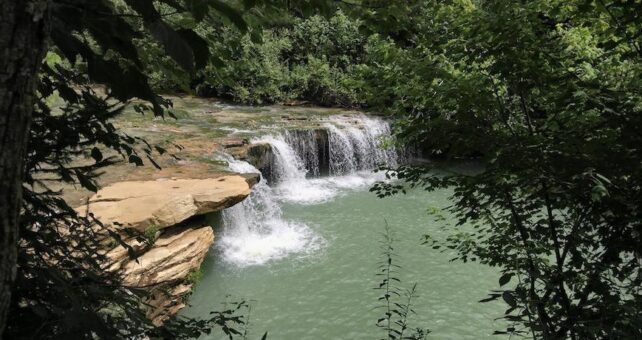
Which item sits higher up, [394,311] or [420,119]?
[420,119]

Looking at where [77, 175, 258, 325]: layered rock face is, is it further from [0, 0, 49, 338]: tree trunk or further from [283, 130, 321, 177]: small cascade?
[283, 130, 321, 177]: small cascade

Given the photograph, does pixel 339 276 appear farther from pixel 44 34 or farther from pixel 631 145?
pixel 44 34

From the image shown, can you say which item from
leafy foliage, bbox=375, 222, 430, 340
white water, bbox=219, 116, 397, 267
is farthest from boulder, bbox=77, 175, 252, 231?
leafy foliage, bbox=375, 222, 430, 340

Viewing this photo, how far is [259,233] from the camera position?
8.30m

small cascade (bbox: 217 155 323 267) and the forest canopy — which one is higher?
the forest canopy

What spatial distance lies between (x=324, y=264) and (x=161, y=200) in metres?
2.70

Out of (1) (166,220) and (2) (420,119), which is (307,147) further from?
(2) (420,119)

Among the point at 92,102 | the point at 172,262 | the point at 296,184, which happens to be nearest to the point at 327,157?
the point at 296,184

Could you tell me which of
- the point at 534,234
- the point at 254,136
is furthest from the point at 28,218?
the point at 254,136

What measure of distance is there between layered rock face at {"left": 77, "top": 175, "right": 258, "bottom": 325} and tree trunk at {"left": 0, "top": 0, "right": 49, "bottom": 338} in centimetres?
437

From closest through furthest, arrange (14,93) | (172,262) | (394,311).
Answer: (14,93)
(394,311)
(172,262)

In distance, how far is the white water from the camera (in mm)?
7758

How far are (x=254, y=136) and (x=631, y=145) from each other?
30.8 ft

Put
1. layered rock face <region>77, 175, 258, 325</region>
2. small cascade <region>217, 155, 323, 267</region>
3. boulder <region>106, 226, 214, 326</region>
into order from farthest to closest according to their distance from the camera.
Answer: small cascade <region>217, 155, 323, 267</region>
layered rock face <region>77, 175, 258, 325</region>
boulder <region>106, 226, 214, 326</region>
